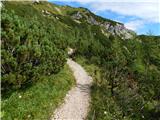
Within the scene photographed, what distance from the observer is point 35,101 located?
21344mm

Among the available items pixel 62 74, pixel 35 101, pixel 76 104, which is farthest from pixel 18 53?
pixel 62 74

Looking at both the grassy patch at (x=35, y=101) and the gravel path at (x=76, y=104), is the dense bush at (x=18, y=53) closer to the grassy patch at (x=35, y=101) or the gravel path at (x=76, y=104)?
the grassy patch at (x=35, y=101)

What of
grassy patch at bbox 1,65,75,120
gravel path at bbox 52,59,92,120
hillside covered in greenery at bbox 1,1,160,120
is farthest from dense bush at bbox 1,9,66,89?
gravel path at bbox 52,59,92,120

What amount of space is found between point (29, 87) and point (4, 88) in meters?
4.61

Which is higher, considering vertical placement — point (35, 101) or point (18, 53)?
point (18, 53)

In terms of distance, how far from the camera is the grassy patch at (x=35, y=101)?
19094 mm

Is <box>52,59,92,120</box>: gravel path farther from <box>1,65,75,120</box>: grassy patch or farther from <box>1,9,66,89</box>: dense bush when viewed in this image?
<box>1,9,66,89</box>: dense bush

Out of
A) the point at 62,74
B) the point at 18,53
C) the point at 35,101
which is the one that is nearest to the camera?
the point at 18,53

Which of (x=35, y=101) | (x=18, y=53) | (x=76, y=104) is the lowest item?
(x=76, y=104)

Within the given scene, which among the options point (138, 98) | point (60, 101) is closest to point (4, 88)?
point (60, 101)

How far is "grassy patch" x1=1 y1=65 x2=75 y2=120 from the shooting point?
62.6 feet

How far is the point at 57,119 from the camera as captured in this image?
20266 mm

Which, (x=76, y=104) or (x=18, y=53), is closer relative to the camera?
(x=18, y=53)

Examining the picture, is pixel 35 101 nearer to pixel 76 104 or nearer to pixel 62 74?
pixel 76 104
